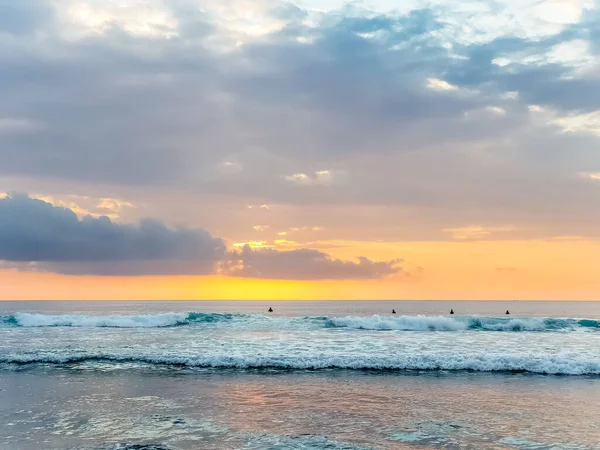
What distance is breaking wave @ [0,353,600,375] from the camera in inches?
899

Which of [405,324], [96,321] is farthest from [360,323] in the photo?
[96,321]

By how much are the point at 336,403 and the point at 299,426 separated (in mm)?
3090

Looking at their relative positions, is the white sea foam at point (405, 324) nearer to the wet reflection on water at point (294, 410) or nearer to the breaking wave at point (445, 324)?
the breaking wave at point (445, 324)

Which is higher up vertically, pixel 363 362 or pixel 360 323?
pixel 363 362

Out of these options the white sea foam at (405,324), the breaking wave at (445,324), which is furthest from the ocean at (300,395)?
the breaking wave at (445,324)

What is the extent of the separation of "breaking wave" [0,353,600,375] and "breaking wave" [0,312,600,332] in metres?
22.8

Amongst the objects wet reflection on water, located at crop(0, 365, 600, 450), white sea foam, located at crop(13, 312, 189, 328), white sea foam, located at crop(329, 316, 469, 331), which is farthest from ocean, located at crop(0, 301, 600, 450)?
white sea foam, located at crop(13, 312, 189, 328)

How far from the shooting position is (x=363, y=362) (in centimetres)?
2403

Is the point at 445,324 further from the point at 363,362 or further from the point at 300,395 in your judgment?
the point at 300,395

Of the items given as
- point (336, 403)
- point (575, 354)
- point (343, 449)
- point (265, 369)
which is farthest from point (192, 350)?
point (575, 354)

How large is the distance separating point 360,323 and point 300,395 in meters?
33.7

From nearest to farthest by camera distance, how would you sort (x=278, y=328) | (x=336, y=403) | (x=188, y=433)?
(x=188, y=433) < (x=336, y=403) < (x=278, y=328)

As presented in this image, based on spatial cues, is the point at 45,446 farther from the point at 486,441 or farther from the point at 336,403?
the point at 486,441

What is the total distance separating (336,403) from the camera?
16.0 metres
